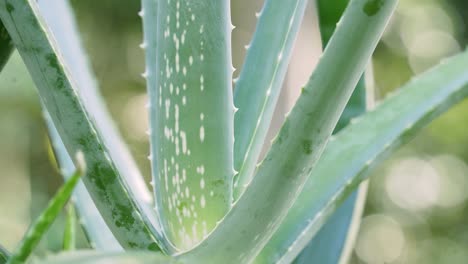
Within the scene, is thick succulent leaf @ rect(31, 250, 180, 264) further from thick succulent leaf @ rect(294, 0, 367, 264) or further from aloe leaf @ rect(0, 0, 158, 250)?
thick succulent leaf @ rect(294, 0, 367, 264)

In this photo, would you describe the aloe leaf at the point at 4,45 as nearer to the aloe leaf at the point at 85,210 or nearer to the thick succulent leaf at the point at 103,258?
the aloe leaf at the point at 85,210

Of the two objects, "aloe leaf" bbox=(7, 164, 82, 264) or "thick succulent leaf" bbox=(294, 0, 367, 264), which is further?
"thick succulent leaf" bbox=(294, 0, 367, 264)

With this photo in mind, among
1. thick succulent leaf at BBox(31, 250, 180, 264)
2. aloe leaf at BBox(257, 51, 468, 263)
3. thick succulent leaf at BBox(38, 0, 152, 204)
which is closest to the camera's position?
thick succulent leaf at BBox(31, 250, 180, 264)

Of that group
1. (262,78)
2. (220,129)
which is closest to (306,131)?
(220,129)

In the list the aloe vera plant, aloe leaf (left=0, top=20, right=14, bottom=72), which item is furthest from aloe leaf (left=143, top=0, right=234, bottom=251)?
aloe leaf (left=0, top=20, right=14, bottom=72)

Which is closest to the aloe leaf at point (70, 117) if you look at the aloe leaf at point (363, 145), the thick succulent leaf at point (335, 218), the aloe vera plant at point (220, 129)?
the aloe vera plant at point (220, 129)

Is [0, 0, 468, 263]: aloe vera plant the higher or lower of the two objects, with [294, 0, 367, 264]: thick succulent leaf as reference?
higher

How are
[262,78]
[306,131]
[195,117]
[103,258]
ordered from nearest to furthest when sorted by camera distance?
[103,258] → [306,131] → [195,117] → [262,78]

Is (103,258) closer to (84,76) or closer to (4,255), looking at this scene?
(4,255)
